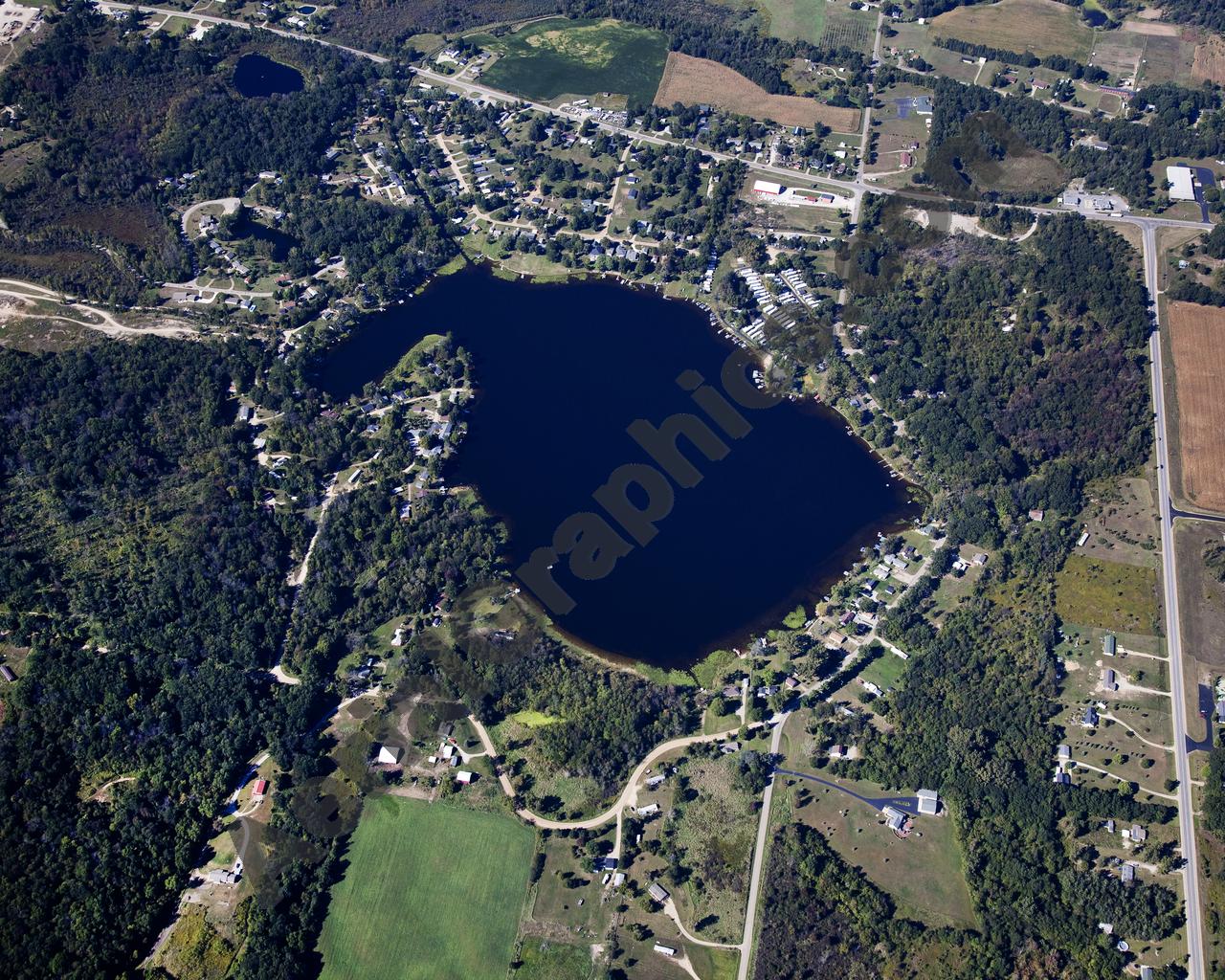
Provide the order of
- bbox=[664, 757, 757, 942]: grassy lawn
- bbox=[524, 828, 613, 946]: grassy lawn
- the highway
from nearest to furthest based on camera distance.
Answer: bbox=[524, 828, 613, 946]: grassy lawn
bbox=[664, 757, 757, 942]: grassy lawn
the highway

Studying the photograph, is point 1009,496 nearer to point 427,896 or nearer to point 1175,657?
point 1175,657

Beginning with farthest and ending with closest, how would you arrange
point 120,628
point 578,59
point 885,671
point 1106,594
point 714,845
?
point 578,59, point 1106,594, point 885,671, point 120,628, point 714,845

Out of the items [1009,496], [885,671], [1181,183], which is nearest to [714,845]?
[885,671]

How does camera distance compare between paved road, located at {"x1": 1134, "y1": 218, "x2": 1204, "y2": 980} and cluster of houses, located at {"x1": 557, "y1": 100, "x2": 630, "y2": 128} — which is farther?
cluster of houses, located at {"x1": 557, "y1": 100, "x2": 630, "y2": 128}

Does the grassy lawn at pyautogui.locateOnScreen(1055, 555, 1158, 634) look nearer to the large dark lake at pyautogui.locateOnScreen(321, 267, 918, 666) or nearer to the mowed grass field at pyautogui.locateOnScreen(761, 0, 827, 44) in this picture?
the large dark lake at pyautogui.locateOnScreen(321, 267, 918, 666)

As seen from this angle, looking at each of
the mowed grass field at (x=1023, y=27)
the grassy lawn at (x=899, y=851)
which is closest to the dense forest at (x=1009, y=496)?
the grassy lawn at (x=899, y=851)

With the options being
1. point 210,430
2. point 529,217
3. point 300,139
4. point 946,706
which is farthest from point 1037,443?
point 300,139

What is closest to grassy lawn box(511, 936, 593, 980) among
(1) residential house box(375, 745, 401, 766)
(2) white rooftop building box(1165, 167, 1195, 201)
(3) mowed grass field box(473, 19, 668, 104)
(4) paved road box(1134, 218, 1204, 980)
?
(1) residential house box(375, 745, 401, 766)
